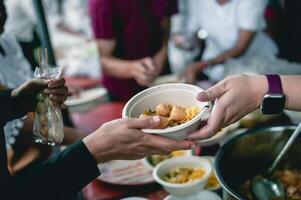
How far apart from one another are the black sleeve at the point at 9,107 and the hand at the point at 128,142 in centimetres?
47

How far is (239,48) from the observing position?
3.39 meters

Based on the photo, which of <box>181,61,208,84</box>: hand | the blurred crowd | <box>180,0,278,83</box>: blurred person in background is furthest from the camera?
<box>180,0,278,83</box>: blurred person in background

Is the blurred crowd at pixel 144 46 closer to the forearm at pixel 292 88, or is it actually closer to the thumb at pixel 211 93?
the thumb at pixel 211 93

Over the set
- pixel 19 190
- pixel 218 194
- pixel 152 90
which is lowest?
pixel 218 194

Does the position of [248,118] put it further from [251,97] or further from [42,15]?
[42,15]

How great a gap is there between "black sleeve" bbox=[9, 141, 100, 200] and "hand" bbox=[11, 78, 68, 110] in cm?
35

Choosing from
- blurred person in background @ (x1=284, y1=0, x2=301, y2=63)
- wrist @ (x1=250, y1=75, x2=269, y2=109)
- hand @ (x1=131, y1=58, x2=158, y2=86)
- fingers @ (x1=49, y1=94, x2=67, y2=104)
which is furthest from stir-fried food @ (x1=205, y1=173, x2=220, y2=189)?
blurred person in background @ (x1=284, y1=0, x2=301, y2=63)

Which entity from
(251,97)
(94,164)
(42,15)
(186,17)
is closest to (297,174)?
(251,97)

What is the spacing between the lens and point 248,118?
7.04 feet

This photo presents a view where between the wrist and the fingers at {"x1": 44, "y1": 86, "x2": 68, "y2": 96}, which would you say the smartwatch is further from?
the fingers at {"x1": 44, "y1": 86, "x2": 68, "y2": 96}

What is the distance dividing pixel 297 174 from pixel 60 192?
1147 mm

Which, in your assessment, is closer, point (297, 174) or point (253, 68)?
point (297, 174)

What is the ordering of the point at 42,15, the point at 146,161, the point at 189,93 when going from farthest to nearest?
the point at 146,161 < the point at 42,15 < the point at 189,93

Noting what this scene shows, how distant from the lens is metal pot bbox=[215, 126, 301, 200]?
174 cm
